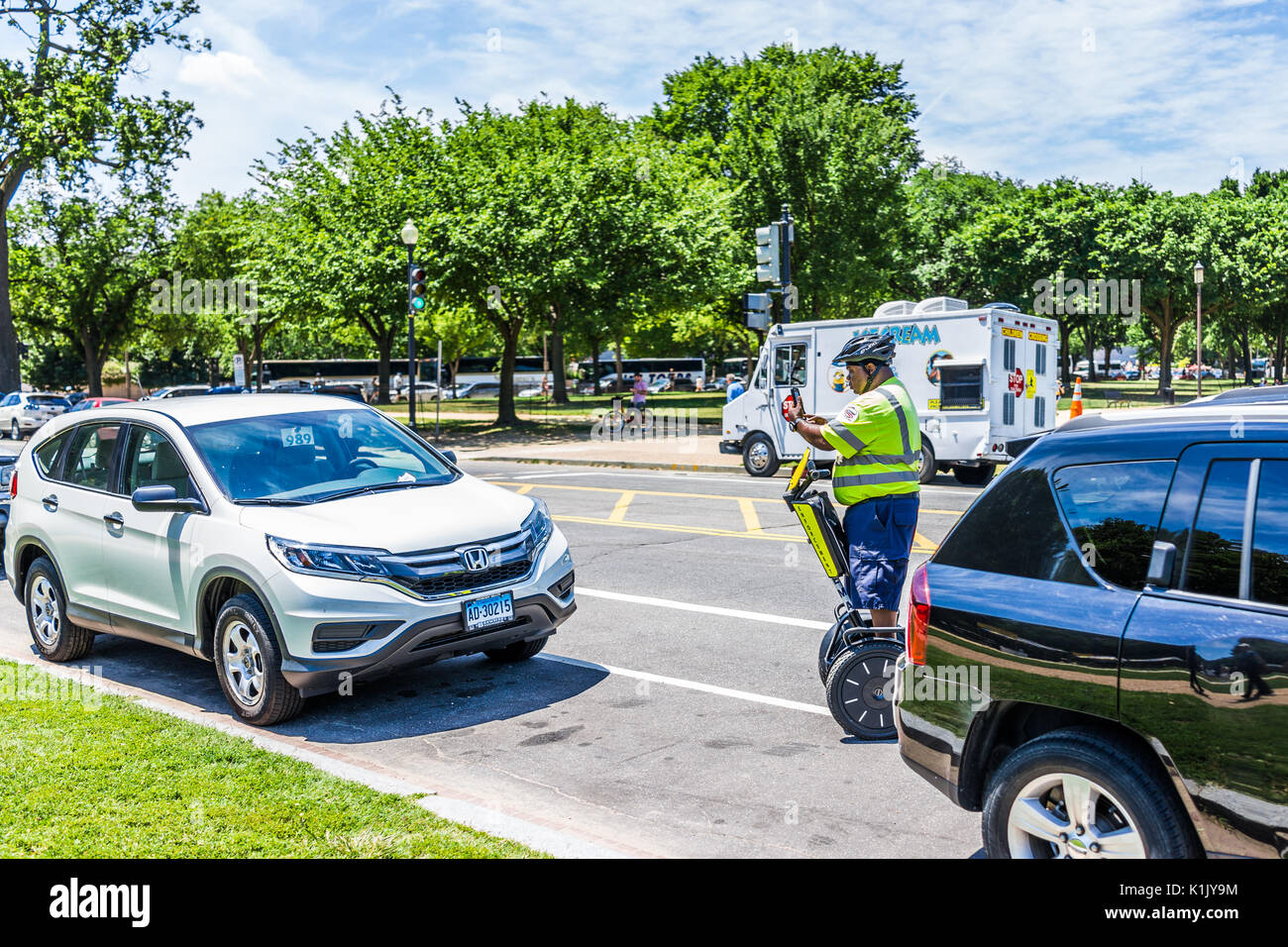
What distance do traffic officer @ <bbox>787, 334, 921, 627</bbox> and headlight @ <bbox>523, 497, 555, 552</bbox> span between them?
178 centimetres

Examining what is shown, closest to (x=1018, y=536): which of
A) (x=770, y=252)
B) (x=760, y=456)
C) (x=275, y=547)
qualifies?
(x=275, y=547)

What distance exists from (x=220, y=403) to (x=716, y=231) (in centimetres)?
2903

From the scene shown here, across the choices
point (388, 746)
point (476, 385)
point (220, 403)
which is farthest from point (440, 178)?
point (476, 385)

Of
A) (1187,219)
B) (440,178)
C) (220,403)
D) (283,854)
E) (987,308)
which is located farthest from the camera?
(1187,219)

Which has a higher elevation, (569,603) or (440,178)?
(440,178)

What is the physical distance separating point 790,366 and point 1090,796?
17.3 metres

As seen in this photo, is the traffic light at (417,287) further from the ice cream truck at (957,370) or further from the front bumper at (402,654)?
the front bumper at (402,654)

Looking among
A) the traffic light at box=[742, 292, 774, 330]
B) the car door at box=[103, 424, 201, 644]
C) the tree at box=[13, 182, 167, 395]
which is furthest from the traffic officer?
the tree at box=[13, 182, 167, 395]

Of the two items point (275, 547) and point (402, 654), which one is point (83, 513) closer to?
Result: point (275, 547)

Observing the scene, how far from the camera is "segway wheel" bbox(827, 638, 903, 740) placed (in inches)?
223

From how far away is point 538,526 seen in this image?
6891 millimetres
